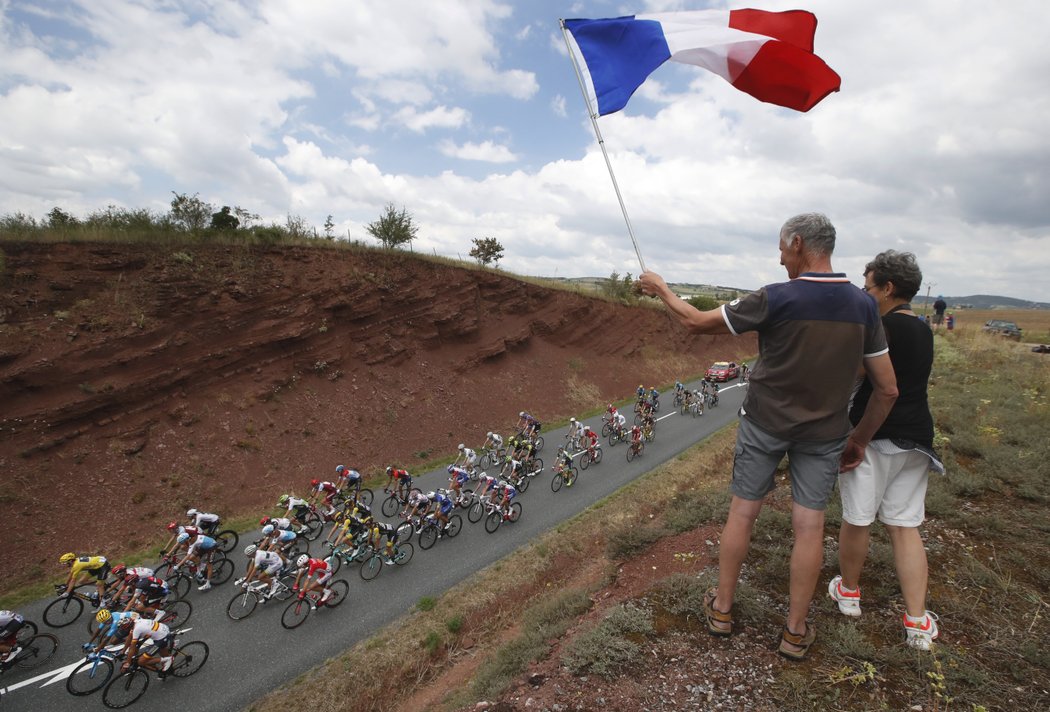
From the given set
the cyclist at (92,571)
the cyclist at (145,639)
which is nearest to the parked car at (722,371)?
the cyclist at (145,639)

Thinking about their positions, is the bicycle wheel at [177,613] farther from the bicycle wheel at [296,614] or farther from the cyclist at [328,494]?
the cyclist at [328,494]

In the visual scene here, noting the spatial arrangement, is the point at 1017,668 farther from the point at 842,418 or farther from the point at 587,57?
the point at 587,57

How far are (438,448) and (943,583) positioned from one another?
1615cm

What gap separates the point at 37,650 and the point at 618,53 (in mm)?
11787

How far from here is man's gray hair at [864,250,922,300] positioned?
3.30 metres

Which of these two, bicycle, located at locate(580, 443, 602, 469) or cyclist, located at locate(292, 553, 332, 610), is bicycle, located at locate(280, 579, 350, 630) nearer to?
cyclist, located at locate(292, 553, 332, 610)

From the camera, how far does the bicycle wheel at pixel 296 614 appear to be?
801cm

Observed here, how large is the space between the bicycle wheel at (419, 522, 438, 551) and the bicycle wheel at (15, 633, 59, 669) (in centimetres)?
598

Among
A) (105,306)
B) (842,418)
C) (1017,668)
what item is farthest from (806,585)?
(105,306)

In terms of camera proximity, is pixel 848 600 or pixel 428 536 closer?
pixel 848 600

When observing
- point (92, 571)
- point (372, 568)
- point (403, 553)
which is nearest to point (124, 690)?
point (92, 571)

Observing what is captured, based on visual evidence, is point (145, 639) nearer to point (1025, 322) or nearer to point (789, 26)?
point (789, 26)

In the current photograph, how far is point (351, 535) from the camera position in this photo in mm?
9453

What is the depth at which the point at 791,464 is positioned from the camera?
120 inches
